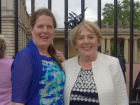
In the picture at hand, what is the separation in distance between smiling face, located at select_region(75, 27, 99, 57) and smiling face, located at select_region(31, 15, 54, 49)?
0.27 meters

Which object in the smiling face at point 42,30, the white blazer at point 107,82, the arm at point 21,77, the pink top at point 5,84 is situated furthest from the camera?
the pink top at point 5,84

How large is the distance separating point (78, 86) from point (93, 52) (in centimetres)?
31

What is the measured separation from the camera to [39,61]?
6.22 ft

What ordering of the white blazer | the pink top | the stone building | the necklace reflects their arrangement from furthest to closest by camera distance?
the stone building, the pink top, the necklace, the white blazer

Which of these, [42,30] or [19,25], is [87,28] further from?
[19,25]

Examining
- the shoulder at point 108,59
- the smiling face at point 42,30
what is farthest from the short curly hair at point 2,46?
the shoulder at point 108,59

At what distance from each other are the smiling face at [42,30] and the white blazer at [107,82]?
386 millimetres

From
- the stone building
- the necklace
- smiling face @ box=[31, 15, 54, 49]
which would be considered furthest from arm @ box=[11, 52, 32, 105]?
the stone building

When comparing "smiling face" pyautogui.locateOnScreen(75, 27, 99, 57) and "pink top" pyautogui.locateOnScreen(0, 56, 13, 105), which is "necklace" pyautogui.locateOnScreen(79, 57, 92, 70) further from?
"pink top" pyautogui.locateOnScreen(0, 56, 13, 105)

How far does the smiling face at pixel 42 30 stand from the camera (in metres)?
1.92

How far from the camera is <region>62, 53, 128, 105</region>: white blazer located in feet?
6.68

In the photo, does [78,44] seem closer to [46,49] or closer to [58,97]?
[46,49]

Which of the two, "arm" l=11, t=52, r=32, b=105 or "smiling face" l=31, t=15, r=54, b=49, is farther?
"smiling face" l=31, t=15, r=54, b=49

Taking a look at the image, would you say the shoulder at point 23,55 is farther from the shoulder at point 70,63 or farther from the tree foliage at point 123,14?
the tree foliage at point 123,14
